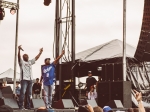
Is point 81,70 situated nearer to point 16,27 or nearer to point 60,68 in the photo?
point 60,68

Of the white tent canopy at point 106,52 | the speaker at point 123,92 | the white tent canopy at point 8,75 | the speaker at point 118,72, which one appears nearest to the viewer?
the speaker at point 123,92

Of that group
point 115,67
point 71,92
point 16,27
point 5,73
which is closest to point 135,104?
point 115,67

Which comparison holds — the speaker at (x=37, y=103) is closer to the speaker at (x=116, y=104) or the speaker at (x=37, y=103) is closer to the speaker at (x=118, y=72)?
the speaker at (x=116, y=104)

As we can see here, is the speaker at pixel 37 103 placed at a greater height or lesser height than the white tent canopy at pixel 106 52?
lesser

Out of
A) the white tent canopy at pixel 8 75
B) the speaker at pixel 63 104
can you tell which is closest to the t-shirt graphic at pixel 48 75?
the speaker at pixel 63 104

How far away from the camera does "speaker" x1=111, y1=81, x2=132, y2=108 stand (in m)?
13.5

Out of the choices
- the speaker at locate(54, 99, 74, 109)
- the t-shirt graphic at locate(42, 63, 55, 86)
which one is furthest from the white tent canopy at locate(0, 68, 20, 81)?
the t-shirt graphic at locate(42, 63, 55, 86)

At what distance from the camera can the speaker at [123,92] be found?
1348 centimetres

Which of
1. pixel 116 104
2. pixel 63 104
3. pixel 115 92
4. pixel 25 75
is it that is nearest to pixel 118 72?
pixel 115 92

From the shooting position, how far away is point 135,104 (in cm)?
1473

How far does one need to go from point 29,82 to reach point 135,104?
5.43 meters

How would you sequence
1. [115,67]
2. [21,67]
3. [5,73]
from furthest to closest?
[5,73]
[115,67]
[21,67]

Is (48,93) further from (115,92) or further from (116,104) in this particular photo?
(115,92)

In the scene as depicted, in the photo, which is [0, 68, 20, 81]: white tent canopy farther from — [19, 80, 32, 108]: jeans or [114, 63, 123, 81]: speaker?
[19, 80, 32, 108]: jeans
